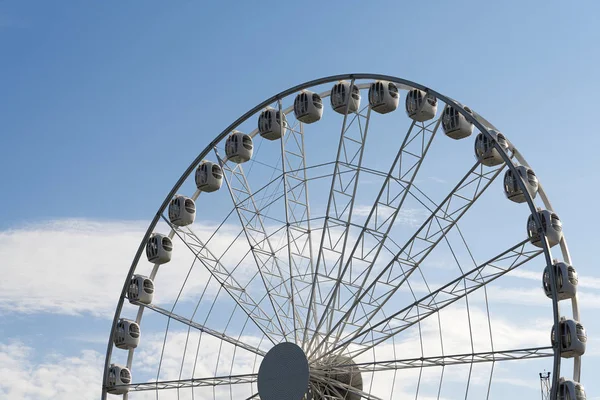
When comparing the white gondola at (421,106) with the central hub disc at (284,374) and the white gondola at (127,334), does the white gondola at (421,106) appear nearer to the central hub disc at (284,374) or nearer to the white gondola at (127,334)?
the central hub disc at (284,374)

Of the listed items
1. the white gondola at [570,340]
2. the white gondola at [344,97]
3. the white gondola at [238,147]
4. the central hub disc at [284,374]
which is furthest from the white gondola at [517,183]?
the white gondola at [238,147]

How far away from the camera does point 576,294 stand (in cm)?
3500

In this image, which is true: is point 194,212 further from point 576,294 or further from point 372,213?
point 576,294

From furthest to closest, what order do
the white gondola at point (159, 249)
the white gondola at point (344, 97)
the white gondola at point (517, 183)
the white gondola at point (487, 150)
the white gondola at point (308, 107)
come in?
the white gondola at point (159, 249) → the white gondola at point (308, 107) → the white gondola at point (344, 97) → the white gondola at point (487, 150) → the white gondola at point (517, 183)

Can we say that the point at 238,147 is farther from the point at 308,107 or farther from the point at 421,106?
the point at 421,106

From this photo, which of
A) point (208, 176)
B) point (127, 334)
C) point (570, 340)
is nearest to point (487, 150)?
point (570, 340)

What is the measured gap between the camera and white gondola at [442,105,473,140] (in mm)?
37250

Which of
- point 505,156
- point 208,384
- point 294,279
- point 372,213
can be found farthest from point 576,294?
point 208,384

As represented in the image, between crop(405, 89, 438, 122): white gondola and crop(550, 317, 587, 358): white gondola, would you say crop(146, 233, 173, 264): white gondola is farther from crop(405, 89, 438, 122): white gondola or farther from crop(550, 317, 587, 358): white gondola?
crop(550, 317, 587, 358): white gondola

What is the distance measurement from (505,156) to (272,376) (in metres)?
10.5

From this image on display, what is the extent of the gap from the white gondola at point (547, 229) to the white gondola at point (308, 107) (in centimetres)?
901

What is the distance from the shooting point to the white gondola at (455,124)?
37.2 m

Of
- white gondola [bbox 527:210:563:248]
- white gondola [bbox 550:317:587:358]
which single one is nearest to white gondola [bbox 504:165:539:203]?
white gondola [bbox 527:210:563:248]

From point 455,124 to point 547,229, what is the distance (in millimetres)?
4878
